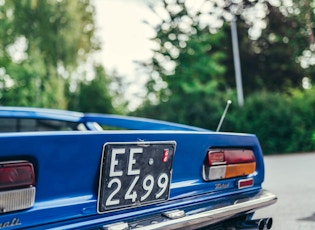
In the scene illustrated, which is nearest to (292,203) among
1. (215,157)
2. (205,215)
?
(215,157)

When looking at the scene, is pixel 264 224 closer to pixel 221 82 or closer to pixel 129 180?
pixel 129 180

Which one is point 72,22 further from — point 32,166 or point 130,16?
point 32,166

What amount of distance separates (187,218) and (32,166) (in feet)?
2.71

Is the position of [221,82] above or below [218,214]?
above

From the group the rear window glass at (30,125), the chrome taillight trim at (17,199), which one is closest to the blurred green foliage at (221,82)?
the rear window glass at (30,125)

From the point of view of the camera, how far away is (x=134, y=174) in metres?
1.82

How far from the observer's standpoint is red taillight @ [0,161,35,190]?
1.41 metres

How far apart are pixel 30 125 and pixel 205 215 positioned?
205 cm

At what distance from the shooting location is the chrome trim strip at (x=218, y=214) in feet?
5.98

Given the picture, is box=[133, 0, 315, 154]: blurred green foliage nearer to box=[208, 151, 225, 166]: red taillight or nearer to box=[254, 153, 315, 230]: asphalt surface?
box=[254, 153, 315, 230]: asphalt surface

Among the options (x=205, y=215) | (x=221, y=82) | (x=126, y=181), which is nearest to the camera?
(x=126, y=181)

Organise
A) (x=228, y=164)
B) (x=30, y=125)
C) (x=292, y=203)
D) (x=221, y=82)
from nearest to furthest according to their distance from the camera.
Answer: (x=228, y=164) → (x=30, y=125) → (x=292, y=203) → (x=221, y=82)

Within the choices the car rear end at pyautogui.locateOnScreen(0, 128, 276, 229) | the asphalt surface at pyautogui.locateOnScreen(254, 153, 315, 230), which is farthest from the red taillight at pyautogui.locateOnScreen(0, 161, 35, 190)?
the asphalt surface at pyautogui.locateOnScreen(254, 153, 315, 230)

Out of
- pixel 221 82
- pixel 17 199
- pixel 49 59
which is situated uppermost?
pixel 49 59
